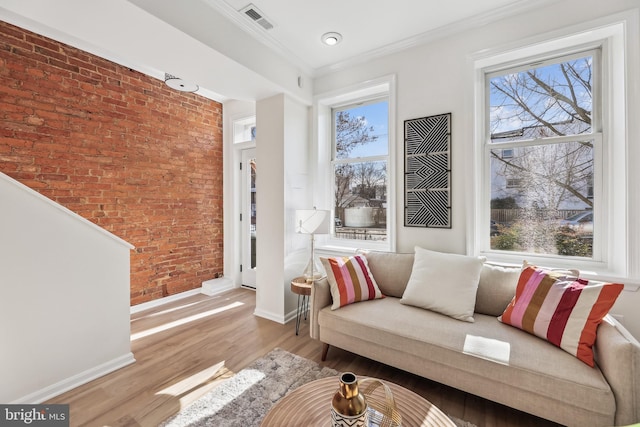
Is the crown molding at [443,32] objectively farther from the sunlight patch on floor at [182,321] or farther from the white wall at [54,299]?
the sunlight patch on floor at [182,321]

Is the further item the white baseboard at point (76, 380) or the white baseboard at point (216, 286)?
the white baseboard at point (216, 286)

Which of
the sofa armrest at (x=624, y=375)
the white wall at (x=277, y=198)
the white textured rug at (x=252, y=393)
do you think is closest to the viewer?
the sofa armrest at (x=624, y=375)

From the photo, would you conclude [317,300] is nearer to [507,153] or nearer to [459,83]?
[507,153]

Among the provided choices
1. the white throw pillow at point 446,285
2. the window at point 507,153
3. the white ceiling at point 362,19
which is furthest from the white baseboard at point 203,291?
the window at point 507,153

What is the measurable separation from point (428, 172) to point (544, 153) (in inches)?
36.4

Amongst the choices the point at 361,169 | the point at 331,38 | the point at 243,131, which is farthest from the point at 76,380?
the point at 331,38

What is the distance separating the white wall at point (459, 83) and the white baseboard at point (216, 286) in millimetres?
2620

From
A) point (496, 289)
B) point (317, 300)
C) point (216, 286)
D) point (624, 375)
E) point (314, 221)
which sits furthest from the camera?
point (216, 286)

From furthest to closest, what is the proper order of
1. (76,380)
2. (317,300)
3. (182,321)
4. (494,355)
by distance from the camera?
(182,321)
(317,300)
(76,380)
(494,355)

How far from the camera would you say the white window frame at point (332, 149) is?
287 cm

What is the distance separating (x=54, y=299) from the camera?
1931 mm

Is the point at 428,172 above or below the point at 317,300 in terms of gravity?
above

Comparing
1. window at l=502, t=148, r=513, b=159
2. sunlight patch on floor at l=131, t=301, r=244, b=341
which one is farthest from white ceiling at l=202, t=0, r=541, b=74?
sunlight patch on floor at l=131, t=301, r=244, b=341

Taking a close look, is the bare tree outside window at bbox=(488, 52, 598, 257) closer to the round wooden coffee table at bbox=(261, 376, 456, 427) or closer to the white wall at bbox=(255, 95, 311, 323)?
the round wooden coffee table at bbox=(261, 376, 456, 427)
